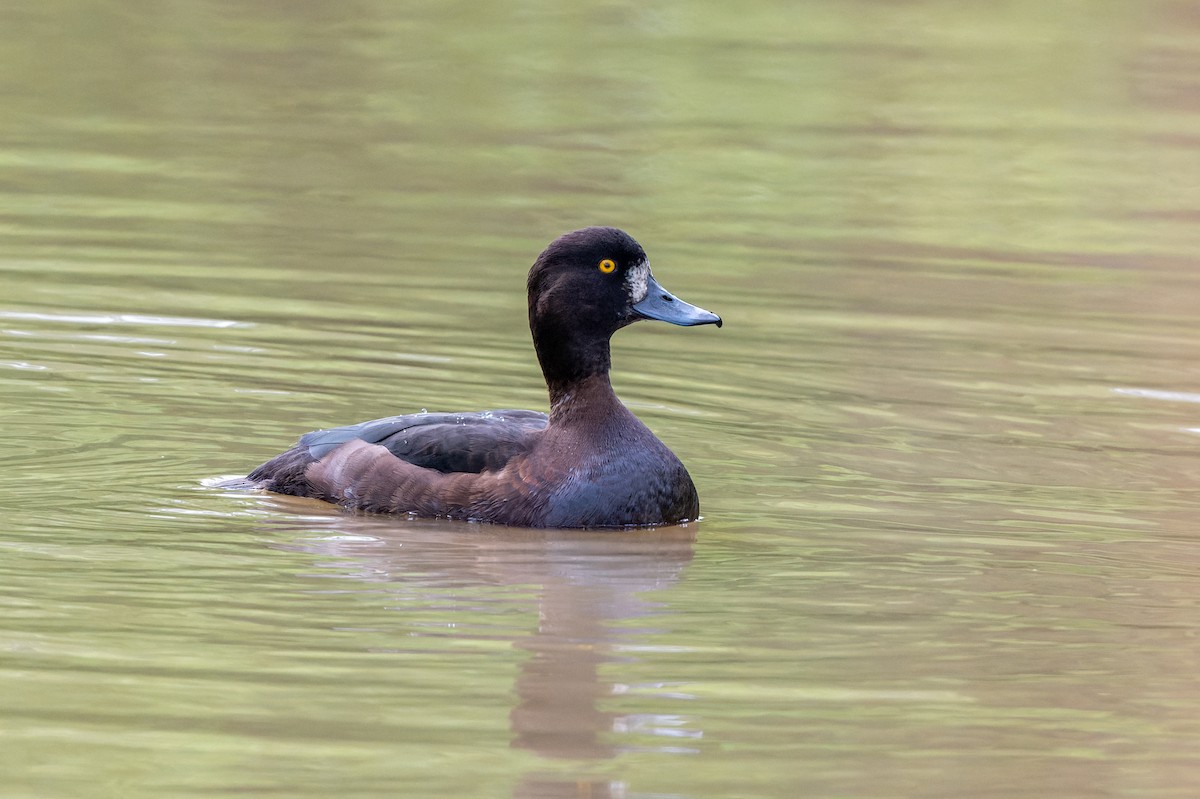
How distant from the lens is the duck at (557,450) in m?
8.39

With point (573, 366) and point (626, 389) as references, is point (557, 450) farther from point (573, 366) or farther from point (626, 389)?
point (626, 389)

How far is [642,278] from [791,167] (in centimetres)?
864

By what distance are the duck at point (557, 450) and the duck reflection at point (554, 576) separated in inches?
3.6

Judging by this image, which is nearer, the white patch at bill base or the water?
the water

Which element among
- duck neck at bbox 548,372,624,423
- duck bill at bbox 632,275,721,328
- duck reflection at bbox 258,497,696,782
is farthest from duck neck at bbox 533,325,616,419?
duck reflection at bbox 258,497,696,782

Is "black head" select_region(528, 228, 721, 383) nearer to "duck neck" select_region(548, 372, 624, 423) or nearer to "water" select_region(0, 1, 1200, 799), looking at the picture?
"duck neck" select_region(548, 372, 624, 423)

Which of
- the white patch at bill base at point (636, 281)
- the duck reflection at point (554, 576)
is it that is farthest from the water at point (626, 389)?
the white patch at bill base at point (636, 281)

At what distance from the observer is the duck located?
27.5ft

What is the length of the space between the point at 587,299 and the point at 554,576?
4.56ft

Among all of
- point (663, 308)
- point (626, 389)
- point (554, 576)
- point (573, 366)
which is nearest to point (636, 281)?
point (663, 308)

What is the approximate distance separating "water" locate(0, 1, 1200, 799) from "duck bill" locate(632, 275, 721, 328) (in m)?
0.83

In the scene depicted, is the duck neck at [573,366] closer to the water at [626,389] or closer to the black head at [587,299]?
the black head at [587,299]

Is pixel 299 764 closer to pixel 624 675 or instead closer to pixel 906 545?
pixel 624 675

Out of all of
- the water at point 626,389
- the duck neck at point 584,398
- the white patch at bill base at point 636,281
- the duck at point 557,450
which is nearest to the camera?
the water at point 626,389
